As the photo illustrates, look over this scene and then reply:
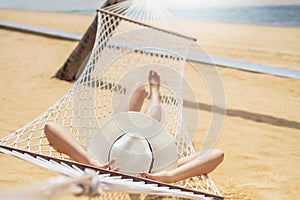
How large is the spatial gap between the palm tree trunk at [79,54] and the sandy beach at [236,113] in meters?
0.09

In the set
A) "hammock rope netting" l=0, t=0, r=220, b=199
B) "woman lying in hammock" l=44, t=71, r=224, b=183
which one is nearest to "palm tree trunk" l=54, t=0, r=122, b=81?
"hammock rope netting" l=0, t=0, r=220, b=199

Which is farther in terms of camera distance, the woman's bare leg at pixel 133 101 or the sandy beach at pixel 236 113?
the woman's bare leg at pixel 133 101

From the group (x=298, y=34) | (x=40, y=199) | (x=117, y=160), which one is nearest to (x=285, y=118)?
(x=117, y=160)

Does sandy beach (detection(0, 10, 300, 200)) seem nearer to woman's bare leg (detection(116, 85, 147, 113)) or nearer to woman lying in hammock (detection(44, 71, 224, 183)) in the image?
woman lying in hammock (detection(44, 71, 224, 183))

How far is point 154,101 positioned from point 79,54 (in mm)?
1205

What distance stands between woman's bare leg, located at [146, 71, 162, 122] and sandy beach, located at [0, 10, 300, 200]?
0.37 m

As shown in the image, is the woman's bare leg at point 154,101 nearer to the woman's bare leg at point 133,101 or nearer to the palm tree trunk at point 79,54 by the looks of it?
the woman's bare leg at point 133,101

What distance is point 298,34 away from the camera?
7934mm

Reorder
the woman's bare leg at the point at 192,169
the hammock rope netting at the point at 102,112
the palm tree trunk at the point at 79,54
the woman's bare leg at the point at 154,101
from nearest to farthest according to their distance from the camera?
the hammock rope netting at the point at 102,112
the woman's bare leg at the point at 192,169
the woman's bare leg at the point at 154,101
the palm tree trunk at the point at 79,54

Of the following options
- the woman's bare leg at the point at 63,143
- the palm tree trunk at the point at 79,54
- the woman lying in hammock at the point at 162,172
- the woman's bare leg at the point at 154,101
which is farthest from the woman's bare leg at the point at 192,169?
the palm tree trunk at the point at 79,54

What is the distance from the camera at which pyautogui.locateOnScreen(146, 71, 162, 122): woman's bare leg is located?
6.19 feet

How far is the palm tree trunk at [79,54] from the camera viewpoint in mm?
2920

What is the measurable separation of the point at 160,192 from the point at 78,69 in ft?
7.09

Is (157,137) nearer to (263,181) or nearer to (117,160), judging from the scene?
(117,160)
